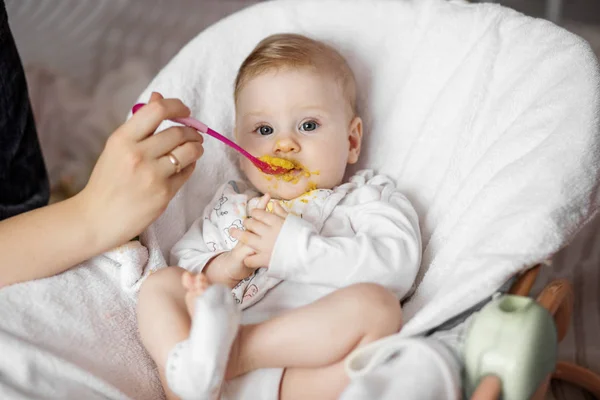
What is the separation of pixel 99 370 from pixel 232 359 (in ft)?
0.63

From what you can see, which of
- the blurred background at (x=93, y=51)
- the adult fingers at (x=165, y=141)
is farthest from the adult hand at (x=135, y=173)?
the blurred background at (x=93, y=51)

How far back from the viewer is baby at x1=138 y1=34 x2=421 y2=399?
871 mm

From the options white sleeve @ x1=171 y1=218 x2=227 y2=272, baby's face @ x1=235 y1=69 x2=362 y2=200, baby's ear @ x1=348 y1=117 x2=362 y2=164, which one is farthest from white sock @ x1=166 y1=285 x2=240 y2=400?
baby's ear @ x1=348 y1=117 x2=362 y2=164

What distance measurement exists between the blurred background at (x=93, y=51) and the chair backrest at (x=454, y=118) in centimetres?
79

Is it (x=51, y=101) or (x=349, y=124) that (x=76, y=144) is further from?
(x=349, y=124)

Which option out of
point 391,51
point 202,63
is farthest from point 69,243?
point 391,51

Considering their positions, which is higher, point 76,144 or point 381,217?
point 381,217

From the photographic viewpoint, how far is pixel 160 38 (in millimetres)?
2186

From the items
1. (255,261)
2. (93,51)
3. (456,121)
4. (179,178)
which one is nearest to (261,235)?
(255,261)

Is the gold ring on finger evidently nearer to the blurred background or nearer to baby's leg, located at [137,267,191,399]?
baby's leg, located at [137,267,191,399]

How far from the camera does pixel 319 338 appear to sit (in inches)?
34.5

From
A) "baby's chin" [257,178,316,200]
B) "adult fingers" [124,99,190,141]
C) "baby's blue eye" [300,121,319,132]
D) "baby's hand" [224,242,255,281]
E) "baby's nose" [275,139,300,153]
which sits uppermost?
"adult fingers" [124,99,190,141]

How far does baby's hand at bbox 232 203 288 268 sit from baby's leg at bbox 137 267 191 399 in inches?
4.3

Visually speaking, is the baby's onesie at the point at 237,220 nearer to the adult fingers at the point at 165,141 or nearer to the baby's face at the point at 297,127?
the baby's face at the point at 297,127
